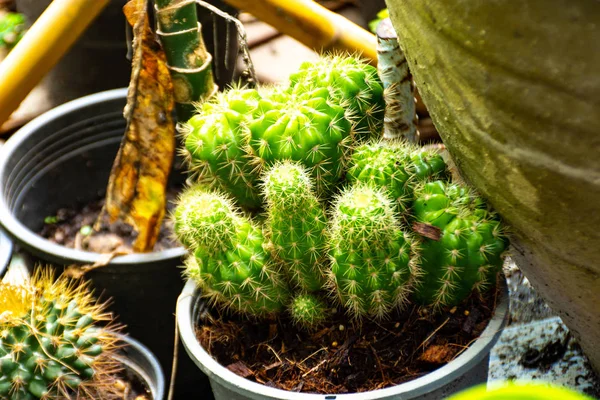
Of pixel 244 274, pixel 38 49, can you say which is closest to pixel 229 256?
pixel 244 274

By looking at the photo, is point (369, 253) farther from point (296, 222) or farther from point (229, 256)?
point (229, 256)

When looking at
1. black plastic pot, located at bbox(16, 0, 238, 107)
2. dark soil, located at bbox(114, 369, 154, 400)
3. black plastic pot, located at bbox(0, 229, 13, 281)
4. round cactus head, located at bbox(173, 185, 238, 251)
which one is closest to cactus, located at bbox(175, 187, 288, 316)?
round cactus head, located at bbox(173, 185, 238, 251)

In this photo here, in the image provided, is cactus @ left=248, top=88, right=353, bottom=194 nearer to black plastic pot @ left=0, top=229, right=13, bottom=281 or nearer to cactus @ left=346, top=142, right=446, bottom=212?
cactus @ left=346, top=142, right=446, bottom=212

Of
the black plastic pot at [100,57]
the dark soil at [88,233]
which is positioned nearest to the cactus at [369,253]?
the dark soil at [88,233]

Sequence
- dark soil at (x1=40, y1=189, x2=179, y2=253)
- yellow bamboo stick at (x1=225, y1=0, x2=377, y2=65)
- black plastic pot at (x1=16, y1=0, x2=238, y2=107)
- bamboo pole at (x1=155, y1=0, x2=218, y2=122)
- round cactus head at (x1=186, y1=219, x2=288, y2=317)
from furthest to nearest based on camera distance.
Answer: black plastic pot at (x1=16, y1=0, x2=238, y2=107) → dark soil at (x1=40, y1=189, x2=179, y2=253) → yellow bamboo stick at (x1=225, y1=0, x2=377, y2=65) → bamboo pole at (x1=155, y1=0, x2=218, y2=122) → round cactus head at (x1=186, y1=219, x2=288, y2=317)

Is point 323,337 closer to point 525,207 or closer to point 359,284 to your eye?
point 359,284

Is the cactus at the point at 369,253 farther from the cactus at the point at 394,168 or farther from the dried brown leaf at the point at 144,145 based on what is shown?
the dried brown leaf at the point at 144,145

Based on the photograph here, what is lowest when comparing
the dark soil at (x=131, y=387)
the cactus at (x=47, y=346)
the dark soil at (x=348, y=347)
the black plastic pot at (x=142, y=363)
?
the dark soil at (x=131, y=387)
